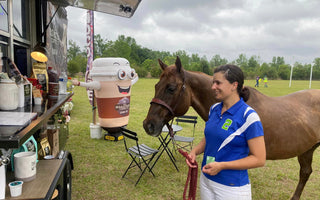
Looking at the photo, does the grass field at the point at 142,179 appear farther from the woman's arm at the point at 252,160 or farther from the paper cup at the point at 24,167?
the woman's arm at the point at 252,160

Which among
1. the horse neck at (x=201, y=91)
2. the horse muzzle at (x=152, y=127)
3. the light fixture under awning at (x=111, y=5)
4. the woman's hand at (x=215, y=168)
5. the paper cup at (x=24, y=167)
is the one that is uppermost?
the light fixture under awning at (x=111, y=5)

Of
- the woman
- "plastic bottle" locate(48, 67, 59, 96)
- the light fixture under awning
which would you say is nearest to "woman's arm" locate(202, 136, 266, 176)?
the woman

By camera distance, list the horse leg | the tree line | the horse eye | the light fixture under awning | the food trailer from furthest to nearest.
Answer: the tree line, the light fixture under awning, the horse leg, the horse eye, the food trailer

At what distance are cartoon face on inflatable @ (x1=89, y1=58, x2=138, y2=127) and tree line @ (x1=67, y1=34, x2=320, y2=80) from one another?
700 inches

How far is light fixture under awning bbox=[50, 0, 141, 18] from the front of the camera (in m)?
3.19

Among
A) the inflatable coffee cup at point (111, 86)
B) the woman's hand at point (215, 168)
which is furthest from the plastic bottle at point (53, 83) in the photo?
the woman's hand at point (215, 168)

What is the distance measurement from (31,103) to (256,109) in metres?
2.30

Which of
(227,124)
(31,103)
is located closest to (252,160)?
(227,124)

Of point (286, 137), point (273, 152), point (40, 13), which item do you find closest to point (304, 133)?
point (286, 137)

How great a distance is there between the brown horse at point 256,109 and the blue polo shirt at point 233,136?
0.75 meters

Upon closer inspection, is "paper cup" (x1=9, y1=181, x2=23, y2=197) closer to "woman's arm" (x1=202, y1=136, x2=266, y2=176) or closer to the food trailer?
the food trailer

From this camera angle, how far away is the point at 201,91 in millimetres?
2262

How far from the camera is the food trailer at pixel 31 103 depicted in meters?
1.23

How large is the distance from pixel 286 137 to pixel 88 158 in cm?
393
